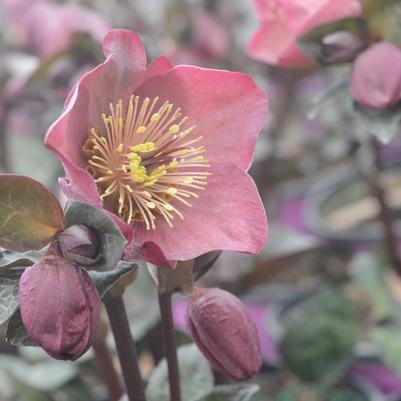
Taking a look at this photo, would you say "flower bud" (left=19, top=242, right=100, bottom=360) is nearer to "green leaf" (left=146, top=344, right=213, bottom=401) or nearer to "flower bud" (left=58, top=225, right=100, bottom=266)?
"flower bud" (left=58, top=225, right=100, bottom=266)

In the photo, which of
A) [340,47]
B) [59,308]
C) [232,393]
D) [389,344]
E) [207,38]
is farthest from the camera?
[207,38]

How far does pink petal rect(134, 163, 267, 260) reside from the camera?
1.40 feet

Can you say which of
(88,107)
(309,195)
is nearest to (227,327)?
(88,107)

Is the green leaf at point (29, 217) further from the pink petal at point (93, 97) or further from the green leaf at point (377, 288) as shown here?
the green leaf at point (377, 288)

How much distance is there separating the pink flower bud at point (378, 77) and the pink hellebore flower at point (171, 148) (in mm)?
150

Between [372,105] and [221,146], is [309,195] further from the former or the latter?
[221,146]

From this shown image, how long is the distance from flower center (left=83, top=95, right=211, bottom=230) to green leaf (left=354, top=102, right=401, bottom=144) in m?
0.17

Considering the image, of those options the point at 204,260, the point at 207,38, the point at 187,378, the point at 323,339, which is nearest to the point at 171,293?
the point at 204,260

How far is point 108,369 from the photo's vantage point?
2.12ft

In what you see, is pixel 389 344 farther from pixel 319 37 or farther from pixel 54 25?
pixel 54 25

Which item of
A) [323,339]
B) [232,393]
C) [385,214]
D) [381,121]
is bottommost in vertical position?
[323,339]

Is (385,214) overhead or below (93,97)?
below

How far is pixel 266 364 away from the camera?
907 mm

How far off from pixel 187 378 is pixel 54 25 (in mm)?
538
